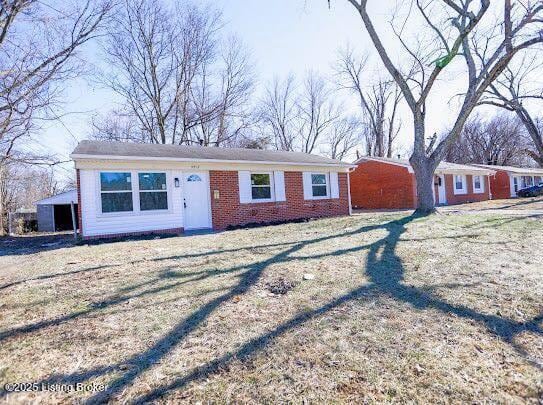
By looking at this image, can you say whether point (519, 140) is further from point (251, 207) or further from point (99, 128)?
point (99, 128)

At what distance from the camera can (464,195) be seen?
985 inches

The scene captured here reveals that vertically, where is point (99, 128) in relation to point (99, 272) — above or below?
above

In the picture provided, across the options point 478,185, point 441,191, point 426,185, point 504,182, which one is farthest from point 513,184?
point 426,185

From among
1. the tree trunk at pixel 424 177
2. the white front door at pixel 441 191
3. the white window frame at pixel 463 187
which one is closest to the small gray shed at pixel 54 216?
the tree trunk at pixel 424 177

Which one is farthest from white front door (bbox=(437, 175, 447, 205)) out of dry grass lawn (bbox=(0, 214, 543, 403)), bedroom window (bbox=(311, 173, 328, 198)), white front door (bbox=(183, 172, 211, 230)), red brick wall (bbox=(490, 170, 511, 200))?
dry grass lawn (bbox=(0, 214, 543, 403))

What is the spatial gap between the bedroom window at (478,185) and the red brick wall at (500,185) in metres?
5.62

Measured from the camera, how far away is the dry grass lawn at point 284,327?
2.22 meters

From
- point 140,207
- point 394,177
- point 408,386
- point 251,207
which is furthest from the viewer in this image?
point 394,177

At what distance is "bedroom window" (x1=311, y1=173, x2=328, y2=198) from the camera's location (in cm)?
1500

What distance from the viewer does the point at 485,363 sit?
8.05 feet

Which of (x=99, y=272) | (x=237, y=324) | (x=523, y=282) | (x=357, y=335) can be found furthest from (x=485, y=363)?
(x=99, y=272)

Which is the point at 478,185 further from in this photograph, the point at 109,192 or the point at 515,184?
the point at 109,192

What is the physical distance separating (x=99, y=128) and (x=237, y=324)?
26.4 metres

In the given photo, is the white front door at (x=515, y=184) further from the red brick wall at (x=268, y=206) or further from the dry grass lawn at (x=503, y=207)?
the red brick wall at (x=268, y=206)
